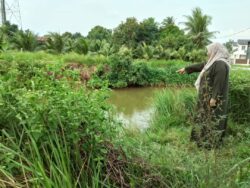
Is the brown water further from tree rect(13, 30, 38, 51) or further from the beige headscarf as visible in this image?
tree rect(13, 30, 38, 51)

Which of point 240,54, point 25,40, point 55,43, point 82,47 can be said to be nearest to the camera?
point 82,47

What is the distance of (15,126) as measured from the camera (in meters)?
1.69

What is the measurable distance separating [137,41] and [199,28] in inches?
193

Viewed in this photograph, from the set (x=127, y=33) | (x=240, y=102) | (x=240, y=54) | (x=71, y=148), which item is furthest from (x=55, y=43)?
(x=240, y=54)

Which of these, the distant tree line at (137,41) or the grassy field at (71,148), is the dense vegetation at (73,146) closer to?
the grassy field at (71,148)

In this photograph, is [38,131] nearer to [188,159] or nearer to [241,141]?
[188,159]

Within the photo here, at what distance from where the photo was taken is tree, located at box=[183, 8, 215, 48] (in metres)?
21.9

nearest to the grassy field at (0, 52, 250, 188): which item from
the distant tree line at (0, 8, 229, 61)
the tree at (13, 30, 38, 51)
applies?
the distant tree line at (0, 8, 229, 61)

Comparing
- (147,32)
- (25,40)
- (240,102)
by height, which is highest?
(147,32)

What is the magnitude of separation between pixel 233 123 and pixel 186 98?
934 mm

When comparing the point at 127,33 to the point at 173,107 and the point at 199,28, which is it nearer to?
the point at 199,28

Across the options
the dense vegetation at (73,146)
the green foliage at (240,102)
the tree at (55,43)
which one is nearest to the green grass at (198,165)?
Result: the dense vegetation at (73,146)

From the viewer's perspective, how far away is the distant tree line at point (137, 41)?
55.5 ft

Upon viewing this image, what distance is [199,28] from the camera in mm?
22469
